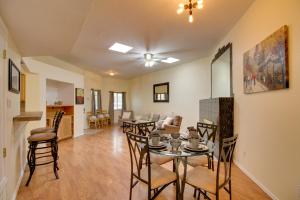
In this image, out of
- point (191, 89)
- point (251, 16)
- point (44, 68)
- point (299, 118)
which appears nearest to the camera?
point (299, 118)

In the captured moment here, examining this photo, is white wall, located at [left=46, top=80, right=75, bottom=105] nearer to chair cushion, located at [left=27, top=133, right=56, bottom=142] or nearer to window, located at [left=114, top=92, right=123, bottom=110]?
chair cushion, located at [left=27, top=133, right=56, bottom=142]

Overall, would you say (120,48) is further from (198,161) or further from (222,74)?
(198,161)

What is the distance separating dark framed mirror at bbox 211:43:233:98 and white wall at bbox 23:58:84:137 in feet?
15.2

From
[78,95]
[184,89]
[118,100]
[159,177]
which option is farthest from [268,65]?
[118,100]

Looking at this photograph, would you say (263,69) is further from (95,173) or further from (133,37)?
(95,173)

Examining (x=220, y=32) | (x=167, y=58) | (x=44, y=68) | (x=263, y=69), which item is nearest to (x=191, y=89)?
(x=167, y=58)

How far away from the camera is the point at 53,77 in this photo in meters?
5.12

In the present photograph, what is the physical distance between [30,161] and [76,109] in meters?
3.58

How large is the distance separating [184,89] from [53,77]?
15.1ft

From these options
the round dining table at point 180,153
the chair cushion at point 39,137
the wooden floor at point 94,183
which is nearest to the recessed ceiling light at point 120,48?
the chair cushion at point 39,137

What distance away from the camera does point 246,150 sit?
2.90 metres

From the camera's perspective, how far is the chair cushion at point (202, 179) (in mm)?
1714

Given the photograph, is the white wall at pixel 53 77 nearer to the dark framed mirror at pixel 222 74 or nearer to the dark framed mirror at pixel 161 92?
the dark framed mirror at pixel 161 92

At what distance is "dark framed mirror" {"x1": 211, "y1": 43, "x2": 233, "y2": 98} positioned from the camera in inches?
143
